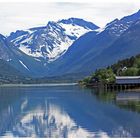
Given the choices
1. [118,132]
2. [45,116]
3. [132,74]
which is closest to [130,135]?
[118,132]

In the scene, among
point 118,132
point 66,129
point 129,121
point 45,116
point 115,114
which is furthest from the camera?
point 45,116

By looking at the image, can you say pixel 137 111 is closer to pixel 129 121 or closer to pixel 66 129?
pixel 129 121

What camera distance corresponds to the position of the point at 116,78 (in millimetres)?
178000

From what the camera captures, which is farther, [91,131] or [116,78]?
[116,78]

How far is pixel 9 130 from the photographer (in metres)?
52.4

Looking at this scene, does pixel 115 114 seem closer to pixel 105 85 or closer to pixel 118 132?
pixel 118 132

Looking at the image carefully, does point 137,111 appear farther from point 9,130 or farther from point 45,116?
point 9,130

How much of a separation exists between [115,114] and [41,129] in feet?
52.4

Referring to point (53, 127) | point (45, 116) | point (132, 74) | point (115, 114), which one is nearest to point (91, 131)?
point (53, 127)

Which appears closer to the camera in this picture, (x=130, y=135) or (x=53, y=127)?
(x=130, y=135)

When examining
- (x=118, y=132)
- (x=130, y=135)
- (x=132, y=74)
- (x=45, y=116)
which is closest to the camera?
(x=130, y=135)

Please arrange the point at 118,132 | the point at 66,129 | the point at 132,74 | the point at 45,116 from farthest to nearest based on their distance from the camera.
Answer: the point at 132,74 < the point at 45,116 < the point at 66,129 < the point at 118,132

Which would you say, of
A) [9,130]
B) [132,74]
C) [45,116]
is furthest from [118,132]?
[132,74]

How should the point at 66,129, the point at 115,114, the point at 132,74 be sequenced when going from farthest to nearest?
the point at 132,74 → the point at 115,114 → the point at 66,129
